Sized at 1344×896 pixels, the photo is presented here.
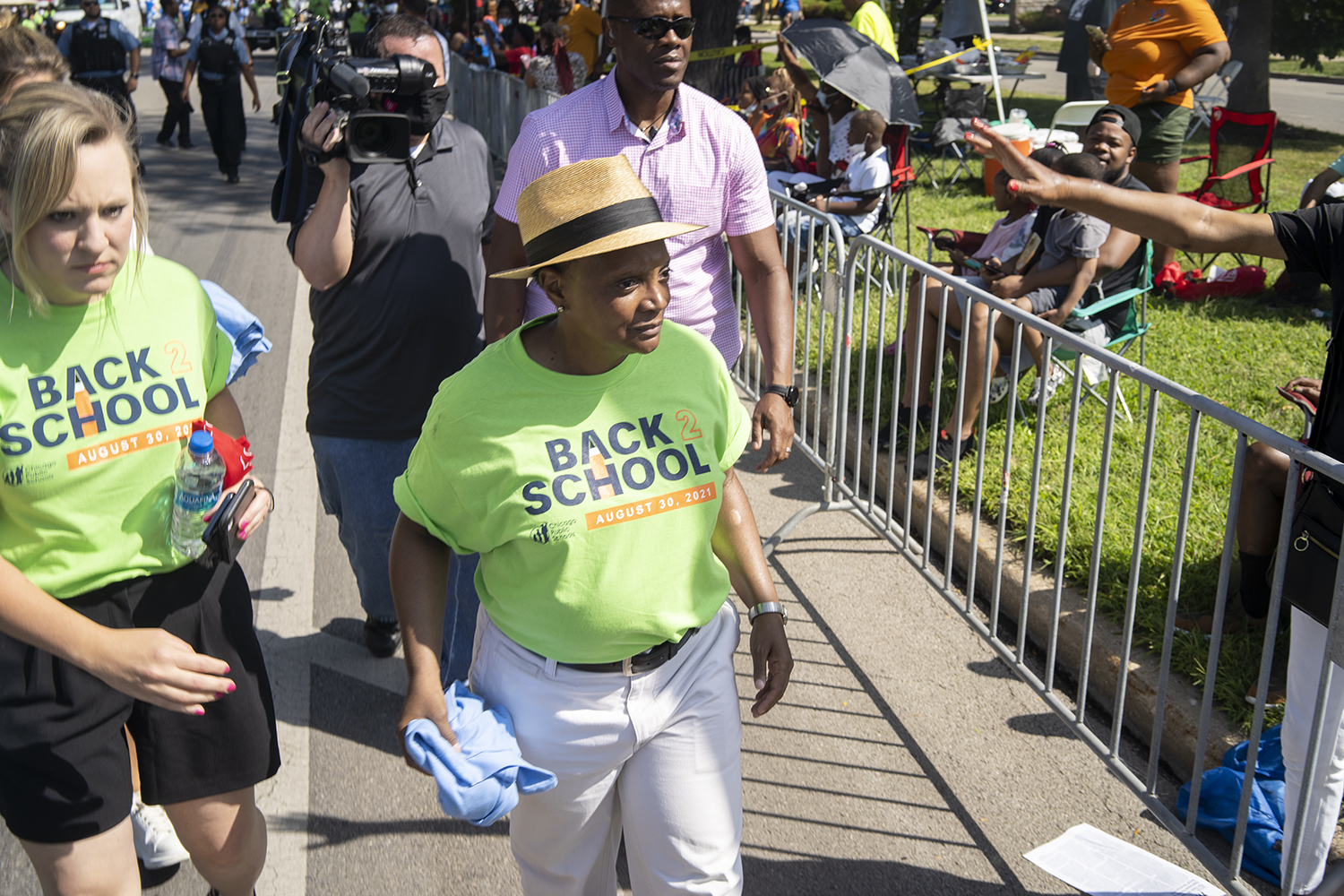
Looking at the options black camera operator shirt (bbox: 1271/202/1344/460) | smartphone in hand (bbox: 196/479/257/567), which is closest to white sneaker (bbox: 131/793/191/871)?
smartphone in hand (bbox: 196/479/257/567)

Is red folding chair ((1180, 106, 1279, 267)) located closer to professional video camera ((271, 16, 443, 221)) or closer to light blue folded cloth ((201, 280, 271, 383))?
professional video camera ((271, 16, 443, 221))

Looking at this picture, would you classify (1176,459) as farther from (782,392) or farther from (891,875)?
(891,875)

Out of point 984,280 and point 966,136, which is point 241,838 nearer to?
point 966,136

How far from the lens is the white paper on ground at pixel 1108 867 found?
3031mm

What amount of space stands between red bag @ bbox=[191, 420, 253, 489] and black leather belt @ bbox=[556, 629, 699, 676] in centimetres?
83

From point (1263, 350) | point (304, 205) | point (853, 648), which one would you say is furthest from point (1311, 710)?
point (1263, 350)

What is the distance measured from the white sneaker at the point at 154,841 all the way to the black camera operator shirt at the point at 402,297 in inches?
48.2

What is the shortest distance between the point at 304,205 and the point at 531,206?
125cm

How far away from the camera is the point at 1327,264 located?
2.71 metres

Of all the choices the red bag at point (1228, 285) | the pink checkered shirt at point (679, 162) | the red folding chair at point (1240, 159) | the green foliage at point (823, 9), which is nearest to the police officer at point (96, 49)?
the red folding chair at point (1240, 159)

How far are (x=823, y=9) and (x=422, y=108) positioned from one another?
3316 centimetres

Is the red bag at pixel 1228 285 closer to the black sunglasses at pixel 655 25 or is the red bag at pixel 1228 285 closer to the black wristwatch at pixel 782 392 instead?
the black wristwatch at pixel 782 392

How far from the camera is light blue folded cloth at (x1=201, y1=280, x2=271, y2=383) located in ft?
Answer: 8.65

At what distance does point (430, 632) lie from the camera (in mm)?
2273
